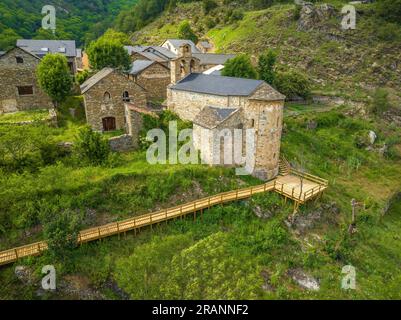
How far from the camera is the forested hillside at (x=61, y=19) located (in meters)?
78.0

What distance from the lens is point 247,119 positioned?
2622cm

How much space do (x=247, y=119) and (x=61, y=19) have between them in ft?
311

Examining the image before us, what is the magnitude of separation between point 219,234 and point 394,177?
23.8 m

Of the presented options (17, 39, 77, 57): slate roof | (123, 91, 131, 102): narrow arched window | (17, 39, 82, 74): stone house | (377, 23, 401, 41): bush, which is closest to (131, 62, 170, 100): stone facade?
(123, 91, 131, 102): narrow arched window

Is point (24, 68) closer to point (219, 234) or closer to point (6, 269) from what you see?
point (6, 269)

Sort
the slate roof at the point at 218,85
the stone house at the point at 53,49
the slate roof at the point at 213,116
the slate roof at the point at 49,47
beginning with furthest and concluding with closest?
the slate roof at the point at 49,47, the stone house at the point at 53,49, the slate roof at the point at 218,85, the slate roof at the point at 213,116

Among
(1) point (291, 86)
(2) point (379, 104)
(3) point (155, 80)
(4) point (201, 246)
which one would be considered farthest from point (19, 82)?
(2) point (379, 104)

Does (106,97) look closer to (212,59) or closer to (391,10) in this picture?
(212,59)

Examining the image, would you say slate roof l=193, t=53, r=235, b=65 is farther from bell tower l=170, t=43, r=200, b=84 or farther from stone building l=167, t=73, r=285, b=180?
stone building l=167, t=73, r=285, b=180

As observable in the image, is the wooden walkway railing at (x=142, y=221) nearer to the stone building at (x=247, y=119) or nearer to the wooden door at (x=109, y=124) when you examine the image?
the stone building at (x=247, y=119)

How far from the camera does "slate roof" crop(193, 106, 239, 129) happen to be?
25.6 metres

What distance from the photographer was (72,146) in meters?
26.0

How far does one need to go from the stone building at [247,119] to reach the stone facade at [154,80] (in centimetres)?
1073

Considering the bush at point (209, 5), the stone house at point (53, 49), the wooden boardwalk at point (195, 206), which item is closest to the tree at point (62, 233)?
the wooden boardwalk at point (195, 206)
